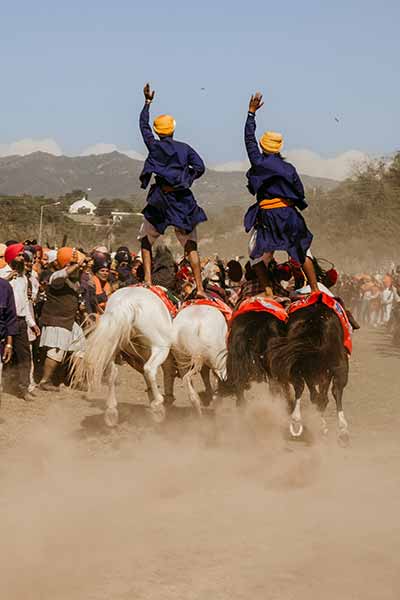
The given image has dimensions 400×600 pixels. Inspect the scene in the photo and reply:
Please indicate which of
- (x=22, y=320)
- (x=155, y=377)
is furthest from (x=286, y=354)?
(x=22, y=320)

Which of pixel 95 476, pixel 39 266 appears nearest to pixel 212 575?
pixel 95 476

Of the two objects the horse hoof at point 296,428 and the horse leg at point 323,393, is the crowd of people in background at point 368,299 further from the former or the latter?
the horse hoof at point 296,428

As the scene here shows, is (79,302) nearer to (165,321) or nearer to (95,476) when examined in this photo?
(165,321)

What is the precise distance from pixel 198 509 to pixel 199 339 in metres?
3.15

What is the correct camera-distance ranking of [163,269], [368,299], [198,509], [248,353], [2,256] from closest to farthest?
[198,509]
[248,353]
[163,269]
[2,256]
[368,299]

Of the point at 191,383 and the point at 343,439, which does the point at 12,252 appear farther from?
the point at 343,439

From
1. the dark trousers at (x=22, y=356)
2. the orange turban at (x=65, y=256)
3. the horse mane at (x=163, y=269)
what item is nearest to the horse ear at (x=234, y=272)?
the horse mane at (x=163, y=269)

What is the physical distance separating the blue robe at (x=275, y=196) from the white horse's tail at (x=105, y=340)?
1.50 m

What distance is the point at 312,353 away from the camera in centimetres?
916

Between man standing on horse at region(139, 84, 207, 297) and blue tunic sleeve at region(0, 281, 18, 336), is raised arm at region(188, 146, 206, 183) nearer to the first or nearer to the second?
man standing on horse at region(139, 84, 207, 297)

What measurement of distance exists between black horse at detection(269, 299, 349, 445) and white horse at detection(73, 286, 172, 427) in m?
1.25

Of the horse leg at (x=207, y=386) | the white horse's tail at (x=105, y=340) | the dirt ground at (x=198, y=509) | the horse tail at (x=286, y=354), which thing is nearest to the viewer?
the dirt ground at (x=198, y=509)

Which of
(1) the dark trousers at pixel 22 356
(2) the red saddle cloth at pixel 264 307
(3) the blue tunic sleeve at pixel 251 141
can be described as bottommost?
(1) the dark trousers at pixel 22 356

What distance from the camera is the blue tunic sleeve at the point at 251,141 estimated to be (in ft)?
30.8
